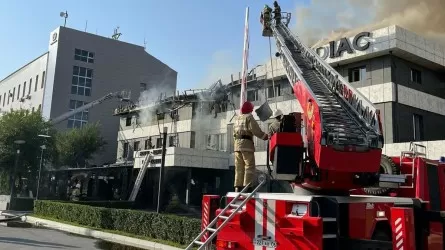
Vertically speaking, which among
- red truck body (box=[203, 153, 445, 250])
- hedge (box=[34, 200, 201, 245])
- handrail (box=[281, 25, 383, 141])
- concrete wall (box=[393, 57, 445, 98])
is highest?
concrete wall (box=[393, 57, 445, 98])

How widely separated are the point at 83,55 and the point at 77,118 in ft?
26.8

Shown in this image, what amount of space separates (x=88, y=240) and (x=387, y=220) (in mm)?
11537

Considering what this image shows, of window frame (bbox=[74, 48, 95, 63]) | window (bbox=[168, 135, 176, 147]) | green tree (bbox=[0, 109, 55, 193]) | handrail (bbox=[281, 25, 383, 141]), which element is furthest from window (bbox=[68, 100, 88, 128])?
handrail (bbox=[281, 25, 383, 141])

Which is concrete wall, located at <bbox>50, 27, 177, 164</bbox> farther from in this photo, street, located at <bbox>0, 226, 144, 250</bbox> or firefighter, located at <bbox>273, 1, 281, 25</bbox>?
firefighter, located at <bbox>273, 1, 281, 25</bbox>

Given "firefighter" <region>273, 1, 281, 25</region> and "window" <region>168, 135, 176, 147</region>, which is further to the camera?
"window" <region>168, 135, 176, 147</region>

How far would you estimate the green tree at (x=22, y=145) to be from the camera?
109 ft

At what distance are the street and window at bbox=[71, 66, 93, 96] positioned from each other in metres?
40.5

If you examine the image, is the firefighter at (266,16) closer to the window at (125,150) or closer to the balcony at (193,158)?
the balcony at (193,158)

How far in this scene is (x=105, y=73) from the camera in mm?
56281

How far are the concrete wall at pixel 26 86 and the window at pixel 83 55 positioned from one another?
14.3 feet

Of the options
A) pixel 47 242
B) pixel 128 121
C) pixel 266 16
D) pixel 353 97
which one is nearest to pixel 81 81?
pixel 128 121

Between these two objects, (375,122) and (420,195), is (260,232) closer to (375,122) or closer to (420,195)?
(375,122)

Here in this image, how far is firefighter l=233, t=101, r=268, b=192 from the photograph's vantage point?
6.53 metres

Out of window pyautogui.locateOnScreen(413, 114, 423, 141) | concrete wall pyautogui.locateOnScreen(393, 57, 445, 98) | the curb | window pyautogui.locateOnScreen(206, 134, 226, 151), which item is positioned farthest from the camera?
window pyautogui.locateOnScreen(206, 134, 226, 151)
